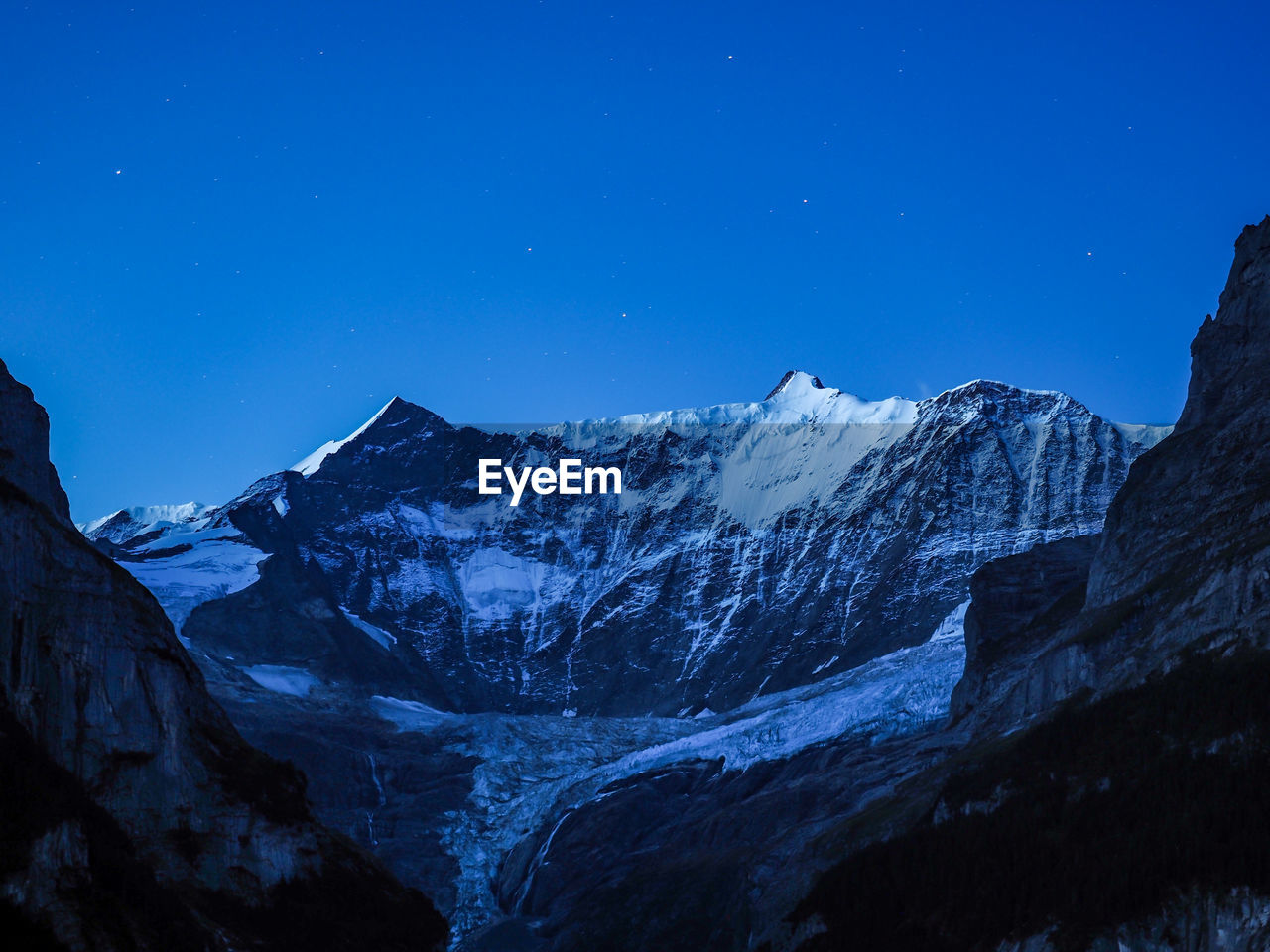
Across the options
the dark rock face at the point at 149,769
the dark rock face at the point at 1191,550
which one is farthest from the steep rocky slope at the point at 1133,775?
the dark rock face at the point at 149,769

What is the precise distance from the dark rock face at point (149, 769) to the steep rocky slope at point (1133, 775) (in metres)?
44.0

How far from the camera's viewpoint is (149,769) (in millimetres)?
108062

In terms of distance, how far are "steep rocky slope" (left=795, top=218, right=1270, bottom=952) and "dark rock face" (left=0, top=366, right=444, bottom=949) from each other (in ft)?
144

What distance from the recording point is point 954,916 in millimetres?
133125

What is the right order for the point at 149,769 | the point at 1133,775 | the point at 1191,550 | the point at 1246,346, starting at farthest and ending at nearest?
1. the point at 1246,346
2. the point at 1191,550
3. the point at 1133,775
4. the point at 149,769

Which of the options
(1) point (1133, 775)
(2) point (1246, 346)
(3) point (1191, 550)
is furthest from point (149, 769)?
(2) point (1246, 346)

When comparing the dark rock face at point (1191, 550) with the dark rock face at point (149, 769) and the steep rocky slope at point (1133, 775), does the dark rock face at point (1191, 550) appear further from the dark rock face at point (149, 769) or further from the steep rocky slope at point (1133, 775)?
the dark rock face at point (149, 769)

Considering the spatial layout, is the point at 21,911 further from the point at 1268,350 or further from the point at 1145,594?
the point at 1268,350

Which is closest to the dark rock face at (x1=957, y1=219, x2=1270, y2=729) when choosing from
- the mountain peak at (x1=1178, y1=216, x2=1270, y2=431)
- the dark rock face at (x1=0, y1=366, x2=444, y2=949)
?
the mountain peak at (x1=1178, y1=216, x2=1270, y2=431)

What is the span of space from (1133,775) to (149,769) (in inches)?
2793

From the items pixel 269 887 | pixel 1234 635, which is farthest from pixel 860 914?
pixel 269 887

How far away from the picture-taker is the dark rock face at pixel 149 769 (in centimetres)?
9775

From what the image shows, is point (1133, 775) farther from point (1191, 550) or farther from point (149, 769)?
point (149, 769)

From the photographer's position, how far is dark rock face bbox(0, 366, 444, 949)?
9775 cm
